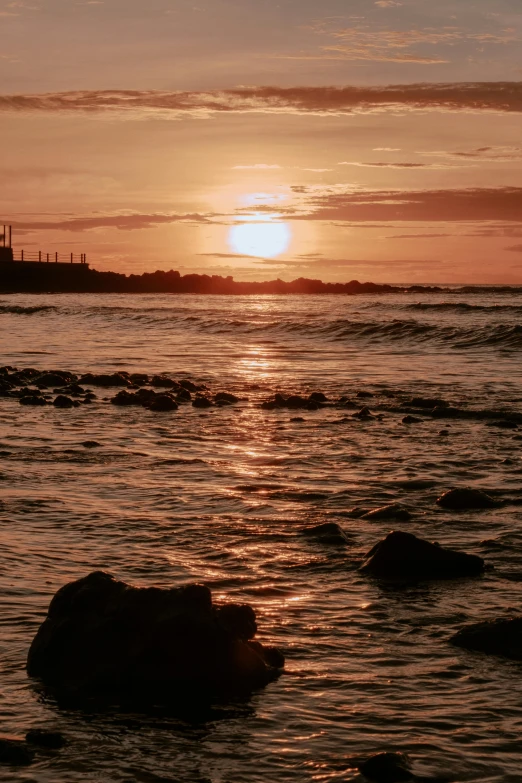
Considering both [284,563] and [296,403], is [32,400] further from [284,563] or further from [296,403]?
[284,563]

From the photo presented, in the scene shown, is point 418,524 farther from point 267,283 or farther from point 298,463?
point 267,283

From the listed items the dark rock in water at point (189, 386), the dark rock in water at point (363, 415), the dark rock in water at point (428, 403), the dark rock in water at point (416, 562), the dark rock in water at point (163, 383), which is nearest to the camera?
the dark rock in water at point (416, 562)

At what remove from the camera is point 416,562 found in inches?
352

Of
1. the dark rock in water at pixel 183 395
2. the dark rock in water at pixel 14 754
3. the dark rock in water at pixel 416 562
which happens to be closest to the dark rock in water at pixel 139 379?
the dark rock in water at pixel 183 395

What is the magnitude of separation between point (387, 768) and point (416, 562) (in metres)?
3.69

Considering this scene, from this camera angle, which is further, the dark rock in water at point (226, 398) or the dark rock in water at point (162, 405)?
the dark rock in water at point (226, 398)

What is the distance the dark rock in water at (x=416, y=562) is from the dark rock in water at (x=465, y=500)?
2563 mm

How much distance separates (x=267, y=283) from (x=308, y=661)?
5439 inches

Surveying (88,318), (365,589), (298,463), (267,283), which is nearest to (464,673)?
(365,589)

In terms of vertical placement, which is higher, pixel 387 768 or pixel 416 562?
pixel 416 562

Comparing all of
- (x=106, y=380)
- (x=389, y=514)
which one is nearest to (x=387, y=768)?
(x=389, y=514)

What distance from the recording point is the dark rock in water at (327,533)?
32.8 ft

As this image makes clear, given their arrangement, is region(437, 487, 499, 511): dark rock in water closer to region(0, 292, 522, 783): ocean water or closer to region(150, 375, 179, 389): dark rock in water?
region(0, 292, 522, 783): ocean water

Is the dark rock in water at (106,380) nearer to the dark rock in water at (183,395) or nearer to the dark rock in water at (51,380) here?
the dark rock in water at (51,380)
